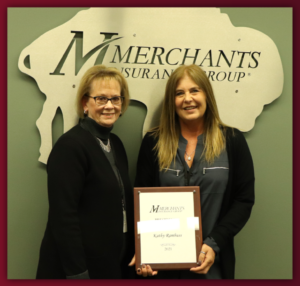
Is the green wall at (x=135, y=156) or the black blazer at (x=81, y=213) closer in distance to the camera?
the black blazer at (x=81, y=213)

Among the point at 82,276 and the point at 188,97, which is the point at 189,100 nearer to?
the point at 188,97

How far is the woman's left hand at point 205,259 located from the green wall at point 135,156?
1.82 feet

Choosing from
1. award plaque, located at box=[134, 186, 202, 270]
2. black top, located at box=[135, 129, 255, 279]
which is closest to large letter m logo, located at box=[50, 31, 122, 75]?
black top, located at box=[135, 129, 255, 279]

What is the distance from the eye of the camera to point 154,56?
6.88ft

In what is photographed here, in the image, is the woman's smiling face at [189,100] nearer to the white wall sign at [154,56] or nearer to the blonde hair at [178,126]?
the blonde hair at [178,126]

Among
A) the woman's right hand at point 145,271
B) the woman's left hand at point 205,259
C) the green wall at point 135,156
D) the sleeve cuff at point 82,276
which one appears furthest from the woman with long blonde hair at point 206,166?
the sleeve cuff at point 82,276

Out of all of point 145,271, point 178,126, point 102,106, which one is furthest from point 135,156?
point 145,271

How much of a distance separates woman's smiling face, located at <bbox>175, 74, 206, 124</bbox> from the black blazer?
53 cm

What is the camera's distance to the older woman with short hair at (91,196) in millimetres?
1513

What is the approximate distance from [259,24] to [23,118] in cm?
169

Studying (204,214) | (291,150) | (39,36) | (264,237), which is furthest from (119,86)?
(264,237)

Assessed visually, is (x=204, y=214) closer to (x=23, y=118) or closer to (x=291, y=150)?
(x=291, y=150)

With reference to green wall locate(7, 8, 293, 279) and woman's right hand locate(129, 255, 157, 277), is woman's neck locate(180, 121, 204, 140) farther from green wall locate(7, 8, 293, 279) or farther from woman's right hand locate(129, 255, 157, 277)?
woman's right hand locate(129, 255, 157, 277)

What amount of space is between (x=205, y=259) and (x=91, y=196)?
0.69m
